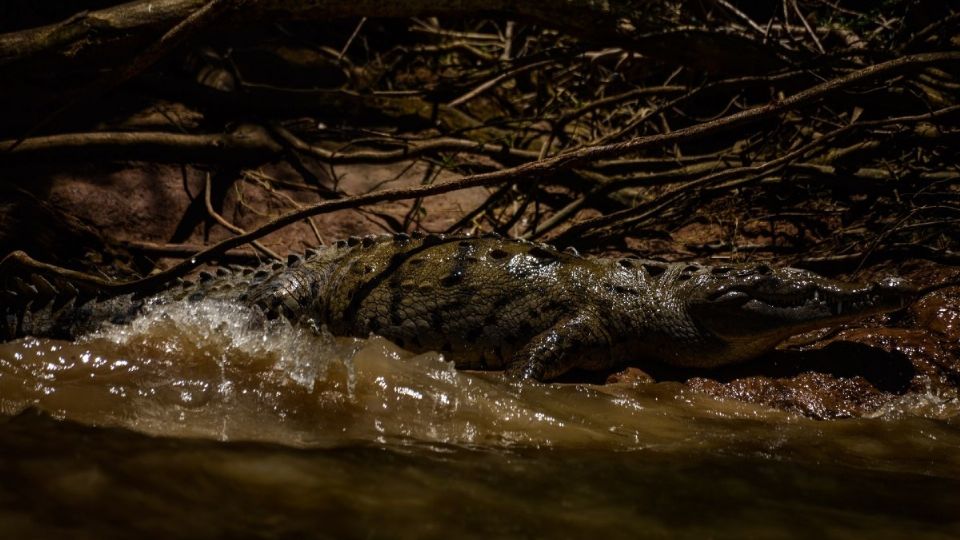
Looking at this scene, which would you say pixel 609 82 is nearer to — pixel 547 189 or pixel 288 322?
pixel 547 189

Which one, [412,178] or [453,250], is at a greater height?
[412,178]

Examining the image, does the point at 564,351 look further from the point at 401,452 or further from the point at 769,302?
the point at 401,452

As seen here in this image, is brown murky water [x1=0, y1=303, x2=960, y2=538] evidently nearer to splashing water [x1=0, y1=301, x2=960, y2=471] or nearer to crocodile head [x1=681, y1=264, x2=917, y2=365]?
splashing water [x1=0, y1=301, x2=960, y2=471]

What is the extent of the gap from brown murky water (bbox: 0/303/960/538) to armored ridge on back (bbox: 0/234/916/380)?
15.2 inches

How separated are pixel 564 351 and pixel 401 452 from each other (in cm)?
153

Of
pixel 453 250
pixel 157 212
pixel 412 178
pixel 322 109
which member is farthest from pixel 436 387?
pixel 322 109

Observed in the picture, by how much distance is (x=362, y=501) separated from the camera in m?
1.92

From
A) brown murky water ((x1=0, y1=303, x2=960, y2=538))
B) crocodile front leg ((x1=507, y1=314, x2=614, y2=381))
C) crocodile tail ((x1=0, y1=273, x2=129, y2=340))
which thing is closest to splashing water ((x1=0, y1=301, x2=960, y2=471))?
brown murky water ((x1=0, y1=303, x2=960, y2=538))

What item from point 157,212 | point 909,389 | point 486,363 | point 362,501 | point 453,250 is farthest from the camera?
point 157,212

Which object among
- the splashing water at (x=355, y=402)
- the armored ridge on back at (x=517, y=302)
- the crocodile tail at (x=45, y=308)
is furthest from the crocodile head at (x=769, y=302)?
the crocodile tail at (x=45, y=308)

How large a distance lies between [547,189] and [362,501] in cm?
506

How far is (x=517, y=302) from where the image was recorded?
4.03m

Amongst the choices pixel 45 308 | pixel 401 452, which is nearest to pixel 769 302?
pixel 401 452

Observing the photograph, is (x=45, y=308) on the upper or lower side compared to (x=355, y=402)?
lower
